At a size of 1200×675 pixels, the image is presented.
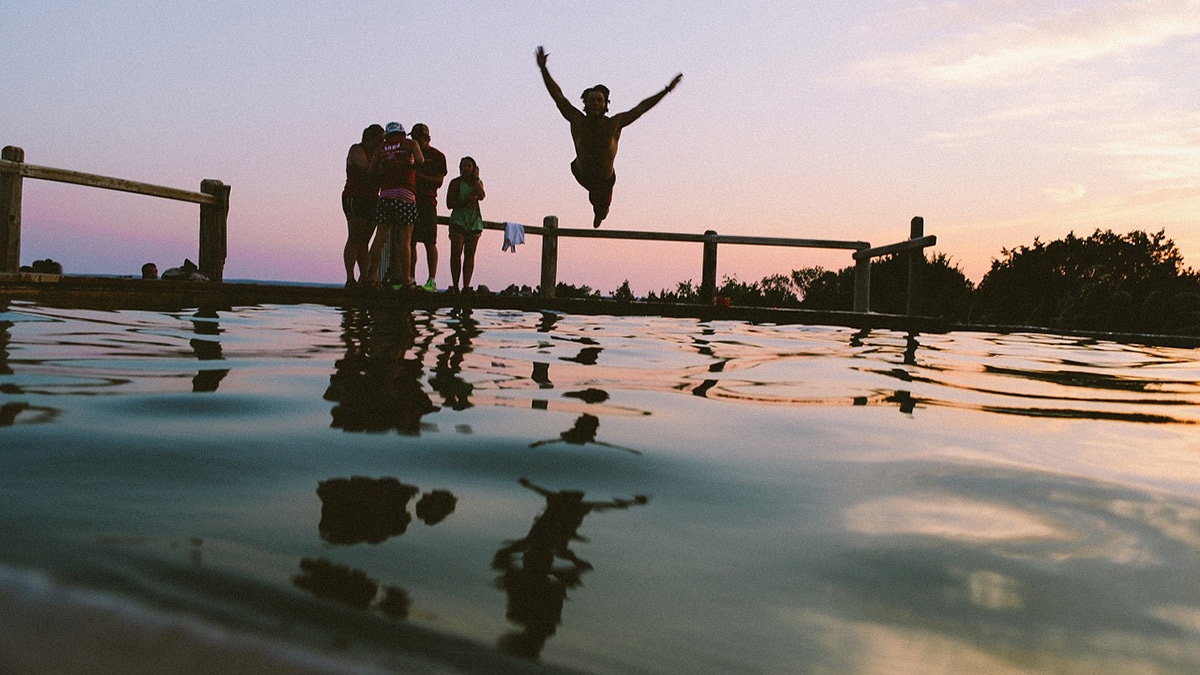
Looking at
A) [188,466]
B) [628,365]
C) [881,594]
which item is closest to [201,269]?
[628,365]

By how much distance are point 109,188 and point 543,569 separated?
31.8 ft

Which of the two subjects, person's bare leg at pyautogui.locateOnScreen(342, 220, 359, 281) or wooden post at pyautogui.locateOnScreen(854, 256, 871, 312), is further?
wooden post at pyautogui.locateOnScreen(854, 256, 871, 312)

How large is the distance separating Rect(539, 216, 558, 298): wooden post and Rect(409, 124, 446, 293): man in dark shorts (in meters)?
2.93

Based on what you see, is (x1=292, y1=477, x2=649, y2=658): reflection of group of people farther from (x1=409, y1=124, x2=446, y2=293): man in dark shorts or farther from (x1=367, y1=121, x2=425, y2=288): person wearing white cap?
(x1=409, y1=124, x2=446, y2=293): man in dark shorts

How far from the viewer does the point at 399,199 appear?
336 inches

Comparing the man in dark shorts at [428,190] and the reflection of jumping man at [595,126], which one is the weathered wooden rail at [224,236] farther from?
the reflection of jumping man at [595,126]

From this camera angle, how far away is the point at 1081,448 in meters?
2.26

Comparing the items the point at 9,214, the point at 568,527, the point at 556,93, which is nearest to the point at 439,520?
the point at 568,527

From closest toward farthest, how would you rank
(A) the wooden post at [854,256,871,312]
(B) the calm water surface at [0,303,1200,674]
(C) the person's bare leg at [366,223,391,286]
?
1. (B) the calm water surface at [0,303,1200,674]
2. (C) the person's bare leg at [366,223,391,286]
3. (A) the wooden post at [854,256,871,312]

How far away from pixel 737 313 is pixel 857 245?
13.0ft

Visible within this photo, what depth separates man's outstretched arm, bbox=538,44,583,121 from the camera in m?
7.80

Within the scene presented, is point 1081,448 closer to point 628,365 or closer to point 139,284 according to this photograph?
point 628,365

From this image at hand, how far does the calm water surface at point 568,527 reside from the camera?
84 centimetres

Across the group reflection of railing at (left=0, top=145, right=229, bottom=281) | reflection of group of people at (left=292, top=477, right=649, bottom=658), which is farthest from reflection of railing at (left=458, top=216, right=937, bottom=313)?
reflection of group of people at (left=292, top=477, right=649, bottom=658)
